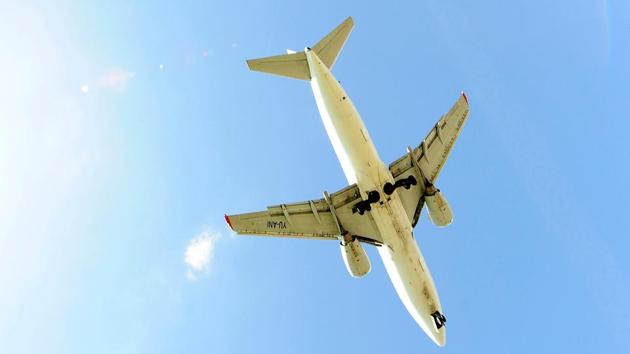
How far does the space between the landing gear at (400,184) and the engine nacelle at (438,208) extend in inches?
72.3

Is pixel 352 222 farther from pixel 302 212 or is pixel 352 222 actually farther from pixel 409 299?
pixel 409 299

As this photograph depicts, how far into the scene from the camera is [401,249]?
31.3 m

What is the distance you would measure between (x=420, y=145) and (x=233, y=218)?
12462 mm

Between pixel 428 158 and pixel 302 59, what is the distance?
1020cm

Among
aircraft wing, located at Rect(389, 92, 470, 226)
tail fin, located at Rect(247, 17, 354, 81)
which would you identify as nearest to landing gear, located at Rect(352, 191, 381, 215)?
aircraft wing, located at Rect(389, 92, 470, 226)

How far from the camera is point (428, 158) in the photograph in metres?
33.6

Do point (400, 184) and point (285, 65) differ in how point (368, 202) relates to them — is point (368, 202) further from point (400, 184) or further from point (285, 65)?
point (285, 65)

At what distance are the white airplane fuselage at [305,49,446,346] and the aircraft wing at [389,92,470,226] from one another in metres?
2.92

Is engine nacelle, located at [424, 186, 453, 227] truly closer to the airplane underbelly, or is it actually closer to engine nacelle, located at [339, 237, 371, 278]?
the airplane underbelly

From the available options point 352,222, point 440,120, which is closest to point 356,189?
point 352,222

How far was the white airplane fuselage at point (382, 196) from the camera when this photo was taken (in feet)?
91.6

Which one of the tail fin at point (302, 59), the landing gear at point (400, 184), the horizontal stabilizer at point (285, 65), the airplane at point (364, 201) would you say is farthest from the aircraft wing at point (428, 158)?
the horizontal stabilizer at point (285, 65)

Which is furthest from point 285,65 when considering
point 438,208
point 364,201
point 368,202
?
point 438,208

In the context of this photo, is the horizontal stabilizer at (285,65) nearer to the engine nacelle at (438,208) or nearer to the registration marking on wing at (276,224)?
the registration marking on wing at (276,224)
